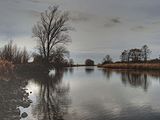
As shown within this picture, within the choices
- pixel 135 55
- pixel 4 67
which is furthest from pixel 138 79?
pixel 135 55

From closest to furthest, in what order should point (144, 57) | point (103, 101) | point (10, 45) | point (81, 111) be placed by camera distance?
point (81, 111), point (103, 101), point (10, 45), point (144, 57)

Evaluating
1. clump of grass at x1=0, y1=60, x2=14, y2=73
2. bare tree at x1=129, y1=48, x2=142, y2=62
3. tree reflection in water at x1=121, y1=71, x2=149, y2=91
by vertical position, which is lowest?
tree reflection in water at x1=121, y1=71, x2=149, y2=91

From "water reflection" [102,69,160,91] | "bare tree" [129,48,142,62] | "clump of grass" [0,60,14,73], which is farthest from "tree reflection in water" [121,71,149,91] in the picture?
"bare tree" [129,48,142,62]

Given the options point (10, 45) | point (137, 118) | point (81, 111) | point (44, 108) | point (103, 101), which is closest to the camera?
point (137, 118)

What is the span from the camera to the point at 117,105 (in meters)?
12.3

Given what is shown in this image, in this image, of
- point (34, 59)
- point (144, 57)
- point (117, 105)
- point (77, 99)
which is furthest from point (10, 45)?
point (144, 57)

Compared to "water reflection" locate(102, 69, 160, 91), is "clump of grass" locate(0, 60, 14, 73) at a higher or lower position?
higher

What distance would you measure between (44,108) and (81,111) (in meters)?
1.80

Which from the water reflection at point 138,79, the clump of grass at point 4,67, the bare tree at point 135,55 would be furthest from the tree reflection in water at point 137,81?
the bare tree at point 135,55

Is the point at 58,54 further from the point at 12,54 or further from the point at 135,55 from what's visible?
the point at 135,55

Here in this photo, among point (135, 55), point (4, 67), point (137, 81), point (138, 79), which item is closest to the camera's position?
point (4, 67)

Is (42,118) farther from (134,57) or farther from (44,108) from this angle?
(134,57)

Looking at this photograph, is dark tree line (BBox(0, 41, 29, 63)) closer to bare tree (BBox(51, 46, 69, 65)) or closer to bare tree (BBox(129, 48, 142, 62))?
bare tree (BBox(51, 46, 69, 65))

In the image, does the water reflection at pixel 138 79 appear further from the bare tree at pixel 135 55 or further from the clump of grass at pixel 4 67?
the bare tree at pixel 135 55
